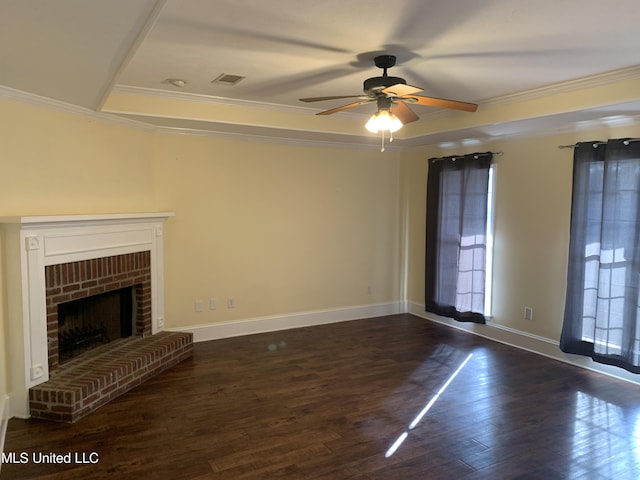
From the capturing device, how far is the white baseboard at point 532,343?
13.7ft

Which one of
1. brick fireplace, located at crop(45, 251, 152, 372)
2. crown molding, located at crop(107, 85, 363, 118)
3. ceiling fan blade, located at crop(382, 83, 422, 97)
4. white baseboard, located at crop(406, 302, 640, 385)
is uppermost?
crown molding, located at crop(107, 85, 363, 118)

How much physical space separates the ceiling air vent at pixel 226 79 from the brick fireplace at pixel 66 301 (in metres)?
1.48

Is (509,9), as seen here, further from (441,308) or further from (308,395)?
(441,308)

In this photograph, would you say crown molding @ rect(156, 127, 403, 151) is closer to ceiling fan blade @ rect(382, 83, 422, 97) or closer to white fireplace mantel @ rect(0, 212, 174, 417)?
white fireplace mantel @ rect(0, 212, 174, 417)

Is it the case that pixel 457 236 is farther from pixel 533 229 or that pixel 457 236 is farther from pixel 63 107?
pixel 63 107

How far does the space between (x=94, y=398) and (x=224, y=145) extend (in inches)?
113

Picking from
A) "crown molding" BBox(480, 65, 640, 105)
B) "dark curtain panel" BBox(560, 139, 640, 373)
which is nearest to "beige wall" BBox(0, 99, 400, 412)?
"crown molding" BBox(480, 65, 640, 105)

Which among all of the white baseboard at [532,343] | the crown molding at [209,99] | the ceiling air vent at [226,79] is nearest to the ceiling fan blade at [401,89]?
the ceiling air vent at [226,79]

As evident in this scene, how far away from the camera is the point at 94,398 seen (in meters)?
3.42

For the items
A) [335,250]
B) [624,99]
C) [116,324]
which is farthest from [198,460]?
[624,99]

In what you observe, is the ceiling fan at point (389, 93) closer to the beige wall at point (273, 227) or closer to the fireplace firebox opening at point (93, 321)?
the beige wall at point (273, 227)

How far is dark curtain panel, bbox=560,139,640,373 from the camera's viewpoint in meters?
3.91

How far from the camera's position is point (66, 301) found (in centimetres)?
369

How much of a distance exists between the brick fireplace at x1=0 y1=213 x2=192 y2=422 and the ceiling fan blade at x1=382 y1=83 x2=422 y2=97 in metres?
2.58
